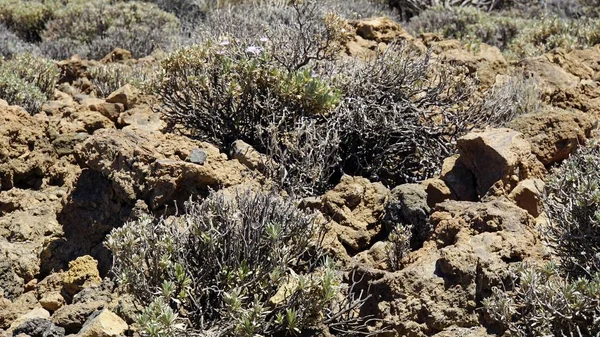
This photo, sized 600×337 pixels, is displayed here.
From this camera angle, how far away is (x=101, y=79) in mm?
6195

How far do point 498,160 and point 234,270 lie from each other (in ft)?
4.08

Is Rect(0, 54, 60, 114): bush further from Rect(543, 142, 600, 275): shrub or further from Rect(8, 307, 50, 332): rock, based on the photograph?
Rect(543, 142, 600, 275): shrub

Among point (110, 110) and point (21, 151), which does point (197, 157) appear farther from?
point (110, 110)

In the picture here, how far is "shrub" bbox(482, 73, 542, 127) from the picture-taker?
4.14 meters

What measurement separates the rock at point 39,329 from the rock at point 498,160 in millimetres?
1787

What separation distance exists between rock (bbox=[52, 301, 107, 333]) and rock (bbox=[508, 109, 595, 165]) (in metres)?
2.06

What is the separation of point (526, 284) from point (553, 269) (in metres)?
0.13

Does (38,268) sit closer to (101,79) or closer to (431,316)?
(431,316)

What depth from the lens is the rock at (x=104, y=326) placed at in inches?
102

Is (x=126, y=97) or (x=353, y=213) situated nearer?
(x=353, y=213)

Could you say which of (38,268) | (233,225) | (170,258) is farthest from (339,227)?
(38,268)

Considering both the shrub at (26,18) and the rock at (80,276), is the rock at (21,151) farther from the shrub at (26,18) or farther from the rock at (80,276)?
the shrub at (26,18)

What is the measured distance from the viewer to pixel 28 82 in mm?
5766

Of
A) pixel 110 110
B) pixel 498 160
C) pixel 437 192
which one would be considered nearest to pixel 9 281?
pixel 110 110
